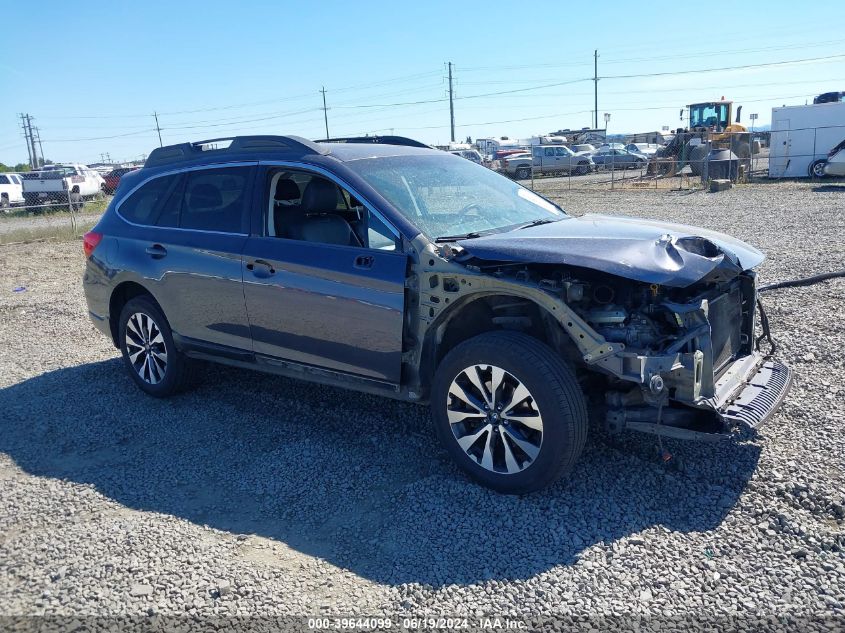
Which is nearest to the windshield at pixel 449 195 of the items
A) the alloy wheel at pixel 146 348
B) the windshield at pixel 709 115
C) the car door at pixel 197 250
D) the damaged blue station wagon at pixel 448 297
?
the damaged blue station wagon at pixel 448 297

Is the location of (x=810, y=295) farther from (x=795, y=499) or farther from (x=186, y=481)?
(x=186, y=481)

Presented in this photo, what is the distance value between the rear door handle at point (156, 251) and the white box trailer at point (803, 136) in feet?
85.3

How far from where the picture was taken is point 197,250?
5285 mm

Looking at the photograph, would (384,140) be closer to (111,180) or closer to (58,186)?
(58,186)

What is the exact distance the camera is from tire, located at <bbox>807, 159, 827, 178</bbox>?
25.0m

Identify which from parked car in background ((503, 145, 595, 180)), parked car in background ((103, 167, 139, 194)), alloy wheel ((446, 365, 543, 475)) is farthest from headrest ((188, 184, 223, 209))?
parked car in background ((503, 145, 595, 180))

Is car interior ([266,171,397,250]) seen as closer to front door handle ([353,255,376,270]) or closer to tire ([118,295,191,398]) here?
front door handle ([353,255,376,270])

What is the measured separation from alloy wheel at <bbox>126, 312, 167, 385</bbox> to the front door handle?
7.16 feet

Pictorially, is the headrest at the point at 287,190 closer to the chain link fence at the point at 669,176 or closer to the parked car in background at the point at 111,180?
the chain link fence at the point at 669,176

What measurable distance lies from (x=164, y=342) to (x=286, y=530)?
2.48 m

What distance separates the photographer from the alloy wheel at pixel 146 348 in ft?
19.0

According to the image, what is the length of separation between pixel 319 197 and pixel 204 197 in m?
1.03

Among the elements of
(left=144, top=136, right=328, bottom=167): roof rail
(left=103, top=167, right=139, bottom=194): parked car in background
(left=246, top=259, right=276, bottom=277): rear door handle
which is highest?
(left=144, top=136, right=328, bottom=167): roof rail

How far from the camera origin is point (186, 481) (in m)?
4.47
